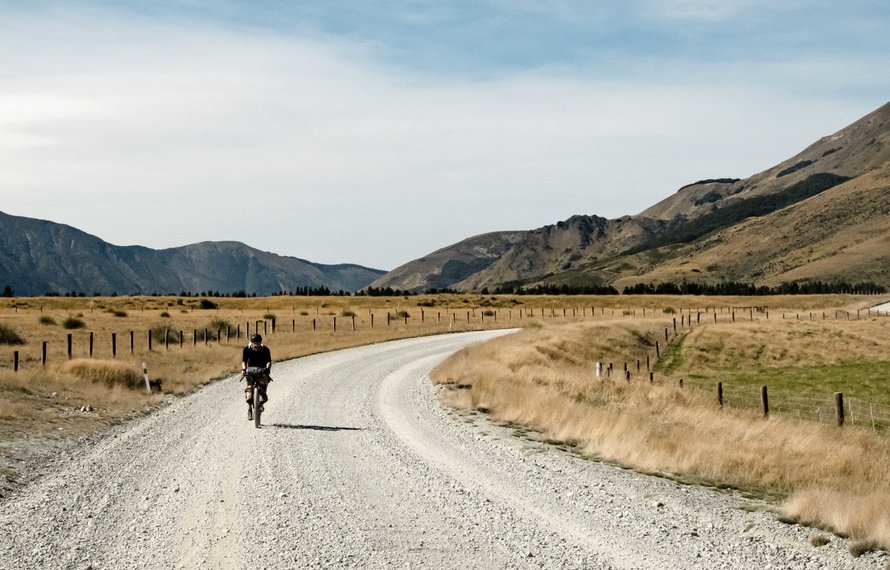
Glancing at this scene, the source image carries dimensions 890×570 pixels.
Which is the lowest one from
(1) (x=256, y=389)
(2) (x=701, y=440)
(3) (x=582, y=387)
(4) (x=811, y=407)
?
(4) (x=811, y=407)

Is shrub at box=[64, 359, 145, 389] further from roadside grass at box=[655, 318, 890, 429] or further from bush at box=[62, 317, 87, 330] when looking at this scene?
bush at box=[62, 317, 87, 330]

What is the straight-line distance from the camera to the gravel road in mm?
8531

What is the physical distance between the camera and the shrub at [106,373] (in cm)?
2514

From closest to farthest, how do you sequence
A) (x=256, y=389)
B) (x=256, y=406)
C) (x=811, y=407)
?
A: (x=256, y=406) < (x=256, y=389) < (x=811, y=407)

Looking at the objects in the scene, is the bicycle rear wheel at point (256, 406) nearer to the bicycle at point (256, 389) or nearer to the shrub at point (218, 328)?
the bicycle at point (256, 389)

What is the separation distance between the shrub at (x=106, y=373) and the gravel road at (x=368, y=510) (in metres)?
8.15

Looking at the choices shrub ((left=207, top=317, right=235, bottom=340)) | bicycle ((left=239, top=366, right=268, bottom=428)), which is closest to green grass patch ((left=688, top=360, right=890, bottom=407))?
bicycle ((left=239, top=366, right=268, bottom=428))

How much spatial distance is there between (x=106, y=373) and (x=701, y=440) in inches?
757

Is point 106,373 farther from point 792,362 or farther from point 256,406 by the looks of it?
point 792,362

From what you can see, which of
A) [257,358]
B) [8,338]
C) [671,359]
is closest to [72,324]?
[8,338]

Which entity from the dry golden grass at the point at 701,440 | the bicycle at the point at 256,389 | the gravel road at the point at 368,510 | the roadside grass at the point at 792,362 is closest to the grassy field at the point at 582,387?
the dry golden grass at the point at 701,440

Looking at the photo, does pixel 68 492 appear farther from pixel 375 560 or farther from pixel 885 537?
pixel 885 537

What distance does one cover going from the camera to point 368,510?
10.5 meters

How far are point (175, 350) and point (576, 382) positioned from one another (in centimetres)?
2194
